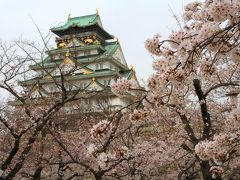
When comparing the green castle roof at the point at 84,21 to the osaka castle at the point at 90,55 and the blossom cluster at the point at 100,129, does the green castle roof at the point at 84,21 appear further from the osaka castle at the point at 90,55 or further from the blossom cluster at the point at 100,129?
the blossom cluster at the point at 100,129

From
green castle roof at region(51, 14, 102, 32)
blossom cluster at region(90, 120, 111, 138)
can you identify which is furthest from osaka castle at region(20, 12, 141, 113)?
blossom cluster at region(90, 120, 111, 138)

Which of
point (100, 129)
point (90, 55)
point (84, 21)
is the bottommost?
point (100, 129)

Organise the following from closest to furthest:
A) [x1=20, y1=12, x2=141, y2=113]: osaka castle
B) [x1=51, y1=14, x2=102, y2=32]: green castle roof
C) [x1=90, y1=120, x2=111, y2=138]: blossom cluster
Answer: [x1=90, y1=120, x2=111, y2=138]: blossom cluster
[x1=20, y1=12, x2=141, y2=113]: osaka castle
[x1=51, y1=14, x2=102, y2=32]: green castle roof

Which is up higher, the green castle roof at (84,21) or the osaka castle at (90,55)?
the green castle roof at (84,21)

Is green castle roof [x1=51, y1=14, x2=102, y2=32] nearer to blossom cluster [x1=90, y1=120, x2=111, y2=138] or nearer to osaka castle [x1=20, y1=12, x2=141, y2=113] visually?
osaka castle [x1=20, y1=12, x2=141, y2=113]

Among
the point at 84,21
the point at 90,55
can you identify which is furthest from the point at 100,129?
the point at 84,21

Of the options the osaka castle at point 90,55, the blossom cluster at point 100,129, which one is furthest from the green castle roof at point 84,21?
the blossom cluster at point 100,129

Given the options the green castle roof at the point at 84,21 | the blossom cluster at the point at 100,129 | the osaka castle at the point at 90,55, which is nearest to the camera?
the blossom cluster at the point at 100,129

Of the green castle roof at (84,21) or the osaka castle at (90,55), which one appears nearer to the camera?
the osaka castle at (90,55)

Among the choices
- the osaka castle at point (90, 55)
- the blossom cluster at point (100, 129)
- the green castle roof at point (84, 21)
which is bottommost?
the blossom cluster at point (100, 129)

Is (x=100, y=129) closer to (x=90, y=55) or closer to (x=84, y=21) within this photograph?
(x=90, y=55)

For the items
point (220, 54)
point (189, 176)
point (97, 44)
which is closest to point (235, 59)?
point (220, 54)

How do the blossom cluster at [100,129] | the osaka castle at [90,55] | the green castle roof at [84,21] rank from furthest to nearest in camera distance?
the green castle roof at [84,21]
the osaka castle at [90,55]
the blossom cluster at [100,129]

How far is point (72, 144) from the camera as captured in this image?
15.8 meters
